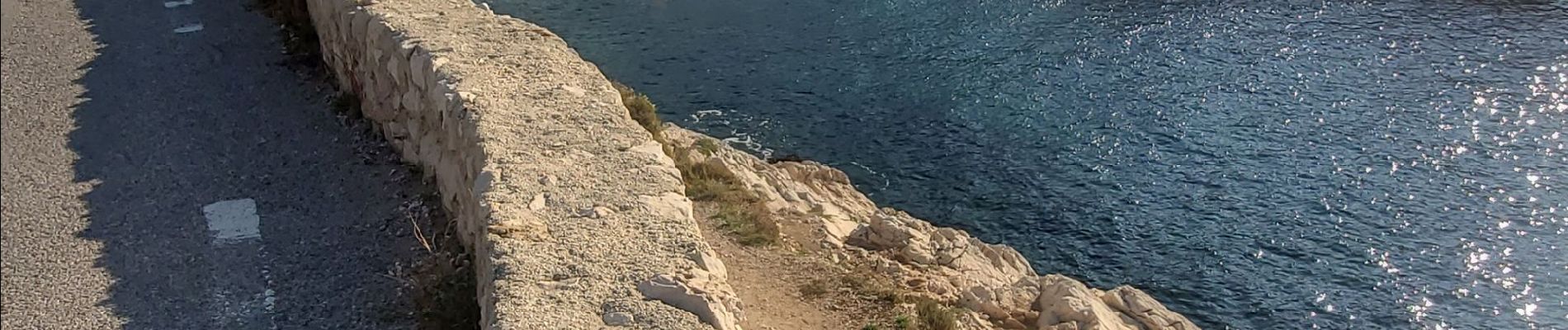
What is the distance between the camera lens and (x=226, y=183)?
9.88 m

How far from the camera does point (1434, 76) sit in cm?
1464

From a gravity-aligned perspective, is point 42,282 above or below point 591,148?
below

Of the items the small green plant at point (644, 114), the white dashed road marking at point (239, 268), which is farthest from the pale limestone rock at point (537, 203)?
the small green plant at point (644, 114)

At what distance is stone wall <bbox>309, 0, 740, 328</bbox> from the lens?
6695mm

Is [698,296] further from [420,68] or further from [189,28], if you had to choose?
[189,28]

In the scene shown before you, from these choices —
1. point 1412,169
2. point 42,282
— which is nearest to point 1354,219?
point 1412,169

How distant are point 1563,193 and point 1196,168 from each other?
2843 mm

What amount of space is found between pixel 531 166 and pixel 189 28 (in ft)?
23.9

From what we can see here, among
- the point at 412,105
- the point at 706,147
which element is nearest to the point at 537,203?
the point at 412,105

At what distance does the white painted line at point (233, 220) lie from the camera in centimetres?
900

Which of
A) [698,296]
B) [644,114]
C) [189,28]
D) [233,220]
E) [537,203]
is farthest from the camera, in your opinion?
[189,28]

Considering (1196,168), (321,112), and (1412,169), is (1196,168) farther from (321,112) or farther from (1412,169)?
(321,112)

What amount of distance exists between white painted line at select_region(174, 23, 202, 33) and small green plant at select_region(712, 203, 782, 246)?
271 inches

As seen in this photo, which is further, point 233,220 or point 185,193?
point 185,193
